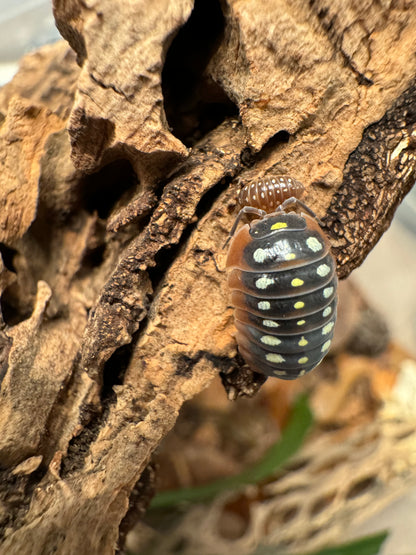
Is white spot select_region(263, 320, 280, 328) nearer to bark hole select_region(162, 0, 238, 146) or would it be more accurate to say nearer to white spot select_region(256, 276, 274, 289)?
white spot select_region(256, 276, 274, 289)

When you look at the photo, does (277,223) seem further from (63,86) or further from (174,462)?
(174,462)

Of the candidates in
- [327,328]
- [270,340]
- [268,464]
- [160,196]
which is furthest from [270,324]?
[268,464]

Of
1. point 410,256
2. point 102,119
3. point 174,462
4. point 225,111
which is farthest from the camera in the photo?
point 410,256

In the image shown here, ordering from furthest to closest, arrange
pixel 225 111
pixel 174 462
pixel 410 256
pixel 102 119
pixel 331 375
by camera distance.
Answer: pixel 410 256 < pixel 331 375 < pixel 174 462 < pixel 225 111 < pixel 102 119

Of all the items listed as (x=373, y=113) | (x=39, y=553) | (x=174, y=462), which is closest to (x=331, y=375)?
(x=174, y=462)

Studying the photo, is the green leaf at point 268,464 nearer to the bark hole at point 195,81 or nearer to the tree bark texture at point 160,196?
the tree bark texture at point 160,196

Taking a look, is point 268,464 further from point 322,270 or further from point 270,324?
point 322,270
